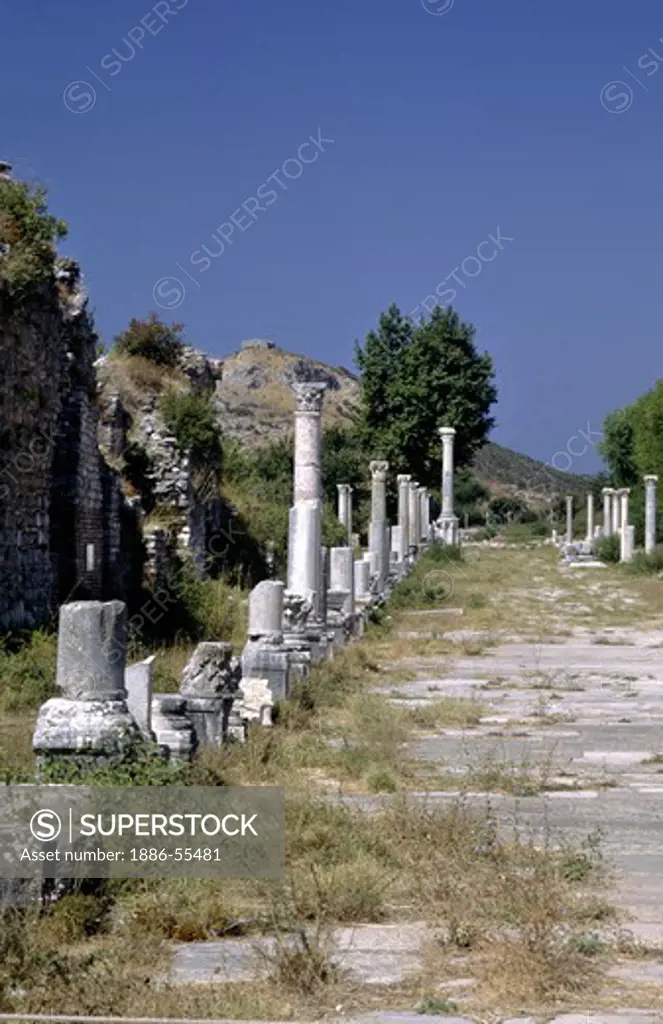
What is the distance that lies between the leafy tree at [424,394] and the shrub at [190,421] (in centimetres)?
3118

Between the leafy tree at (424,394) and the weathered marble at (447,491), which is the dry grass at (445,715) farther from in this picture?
the leafy tree at (424,394)

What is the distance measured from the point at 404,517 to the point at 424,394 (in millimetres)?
17667

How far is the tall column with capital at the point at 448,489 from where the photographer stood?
5041cm

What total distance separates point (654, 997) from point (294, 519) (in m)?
13.2

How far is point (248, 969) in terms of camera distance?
5.87m

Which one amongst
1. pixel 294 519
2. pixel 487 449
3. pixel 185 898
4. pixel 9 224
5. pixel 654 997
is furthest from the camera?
pixel 487 449

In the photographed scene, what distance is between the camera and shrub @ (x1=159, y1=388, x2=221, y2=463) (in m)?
25.7

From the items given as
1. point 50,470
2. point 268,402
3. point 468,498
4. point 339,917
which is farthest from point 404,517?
point 268,402

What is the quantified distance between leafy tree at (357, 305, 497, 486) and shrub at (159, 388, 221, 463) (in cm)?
3118

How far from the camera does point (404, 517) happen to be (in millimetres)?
41219

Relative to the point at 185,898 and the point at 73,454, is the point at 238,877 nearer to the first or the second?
the point at 185,898

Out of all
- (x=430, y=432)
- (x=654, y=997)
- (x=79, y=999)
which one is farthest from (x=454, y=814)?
(x=430, y=432)

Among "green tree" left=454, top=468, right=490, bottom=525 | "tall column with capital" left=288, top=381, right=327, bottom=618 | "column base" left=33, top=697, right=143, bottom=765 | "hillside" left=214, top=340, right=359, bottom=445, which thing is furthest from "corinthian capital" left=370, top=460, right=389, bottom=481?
"green tree" left=454, top=468, right=490, bottom=525

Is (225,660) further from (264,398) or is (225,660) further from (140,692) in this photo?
(264,398)
